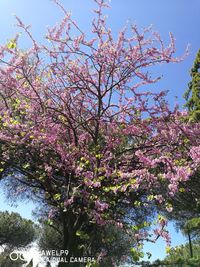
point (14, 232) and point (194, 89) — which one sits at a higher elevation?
point (194, 89)

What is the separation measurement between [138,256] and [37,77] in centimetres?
635

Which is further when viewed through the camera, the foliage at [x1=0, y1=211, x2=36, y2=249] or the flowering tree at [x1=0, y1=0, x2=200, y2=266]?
the foliage at [x1=0, y1=211, x2=36, y2=249]

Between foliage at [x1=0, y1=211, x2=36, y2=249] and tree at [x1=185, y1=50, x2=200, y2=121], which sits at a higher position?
tree at [x1=185, y1=50, x2=200, y2=121]

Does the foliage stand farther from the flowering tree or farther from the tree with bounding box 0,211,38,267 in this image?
the flowering tree

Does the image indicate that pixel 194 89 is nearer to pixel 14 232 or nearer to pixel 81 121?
pixel 81 121

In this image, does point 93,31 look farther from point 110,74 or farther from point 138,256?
point 138,256

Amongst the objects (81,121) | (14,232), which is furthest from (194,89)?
(14,232)

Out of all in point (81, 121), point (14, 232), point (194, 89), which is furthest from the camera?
point (14, 232)

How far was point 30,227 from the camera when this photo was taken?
36250mm

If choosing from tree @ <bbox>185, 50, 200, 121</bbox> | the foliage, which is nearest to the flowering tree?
tree @ <bbox>185, 50, 200, 121</bbox>

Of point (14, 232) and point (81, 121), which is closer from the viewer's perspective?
point (81, 121)

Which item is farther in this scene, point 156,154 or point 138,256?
point 156,154

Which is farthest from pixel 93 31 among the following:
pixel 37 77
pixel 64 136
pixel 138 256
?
pixel 138 256

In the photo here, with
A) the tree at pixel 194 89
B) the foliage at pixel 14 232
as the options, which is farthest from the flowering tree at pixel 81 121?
the foliage at pixel 14 232
